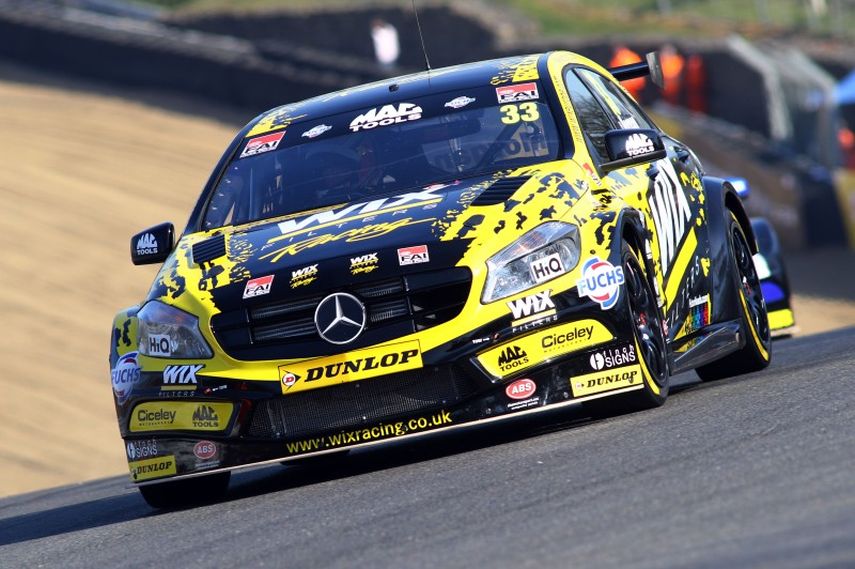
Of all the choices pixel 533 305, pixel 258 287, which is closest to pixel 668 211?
pixel 533 305

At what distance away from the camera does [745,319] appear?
9109 millimetres

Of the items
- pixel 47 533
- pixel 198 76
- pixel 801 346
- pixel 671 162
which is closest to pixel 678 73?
pixel 198 76

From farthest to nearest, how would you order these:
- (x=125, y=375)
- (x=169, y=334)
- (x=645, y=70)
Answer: (x=645, y=70) → (x=125, y=375) → (x=169, y=334)

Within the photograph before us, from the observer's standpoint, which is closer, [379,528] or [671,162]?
[379,528]

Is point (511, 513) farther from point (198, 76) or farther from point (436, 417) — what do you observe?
point (198, 76)

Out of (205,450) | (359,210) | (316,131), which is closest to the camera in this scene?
(205,450)

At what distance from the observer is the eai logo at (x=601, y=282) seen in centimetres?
706

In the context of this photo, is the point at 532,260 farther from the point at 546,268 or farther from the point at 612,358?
the point at 612,358

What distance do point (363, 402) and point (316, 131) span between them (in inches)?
76.1

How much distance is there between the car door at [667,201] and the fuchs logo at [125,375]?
2154mm

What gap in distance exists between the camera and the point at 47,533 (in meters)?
7.61

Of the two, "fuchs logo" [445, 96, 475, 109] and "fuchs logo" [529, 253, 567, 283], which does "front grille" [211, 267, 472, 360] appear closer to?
"fuchs logo" [529, 253, 567, 283]

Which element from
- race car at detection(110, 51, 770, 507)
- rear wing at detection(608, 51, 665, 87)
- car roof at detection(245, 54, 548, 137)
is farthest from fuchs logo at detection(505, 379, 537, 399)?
rear wing at detection(608, 51, 665, 87)

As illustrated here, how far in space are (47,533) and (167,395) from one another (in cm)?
91
